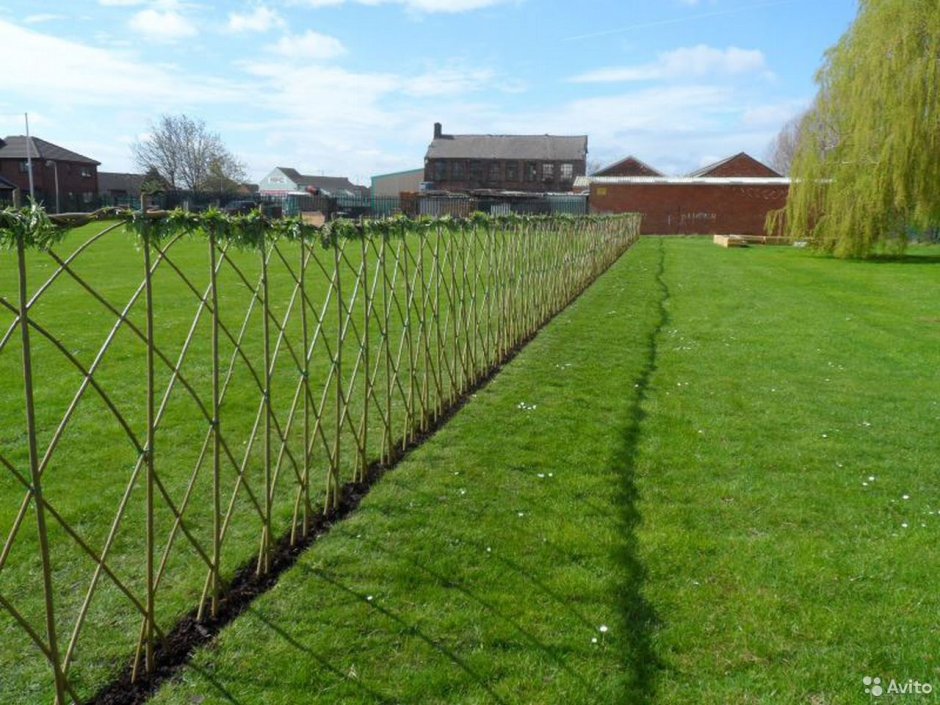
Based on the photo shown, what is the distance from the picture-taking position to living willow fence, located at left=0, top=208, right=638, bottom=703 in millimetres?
2797

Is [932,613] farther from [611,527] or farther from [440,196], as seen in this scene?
[440,196]

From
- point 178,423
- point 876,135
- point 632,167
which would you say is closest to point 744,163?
point 632,167

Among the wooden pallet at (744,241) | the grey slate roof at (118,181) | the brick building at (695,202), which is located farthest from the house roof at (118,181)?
the wooden pallet at (744,241)

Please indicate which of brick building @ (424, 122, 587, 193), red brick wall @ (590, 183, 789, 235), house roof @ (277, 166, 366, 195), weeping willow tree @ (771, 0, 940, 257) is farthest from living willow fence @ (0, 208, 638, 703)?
house roof @ (277, 166, 366, 195)

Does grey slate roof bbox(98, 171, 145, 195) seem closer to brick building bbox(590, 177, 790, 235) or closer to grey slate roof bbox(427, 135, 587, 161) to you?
grey slate roof bbox(427, 135, 587, 161)

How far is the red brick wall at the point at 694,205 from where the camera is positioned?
37969 mm

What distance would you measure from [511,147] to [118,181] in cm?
3521

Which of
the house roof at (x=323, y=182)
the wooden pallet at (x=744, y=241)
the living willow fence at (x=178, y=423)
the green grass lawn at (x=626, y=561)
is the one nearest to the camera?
the living willow fence at (x=178, y=423)

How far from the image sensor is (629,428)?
5.94 meters

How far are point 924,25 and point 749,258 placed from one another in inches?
302

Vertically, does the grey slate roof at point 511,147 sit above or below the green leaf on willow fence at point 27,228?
above

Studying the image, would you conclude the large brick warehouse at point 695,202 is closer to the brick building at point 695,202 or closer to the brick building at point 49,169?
the brick building at point 695,202

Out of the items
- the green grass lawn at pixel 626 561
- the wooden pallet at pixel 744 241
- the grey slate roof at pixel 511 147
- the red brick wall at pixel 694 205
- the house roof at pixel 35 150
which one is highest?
the grey slate roof at pixel 511 147

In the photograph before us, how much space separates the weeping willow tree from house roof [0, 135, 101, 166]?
46.0 meters
